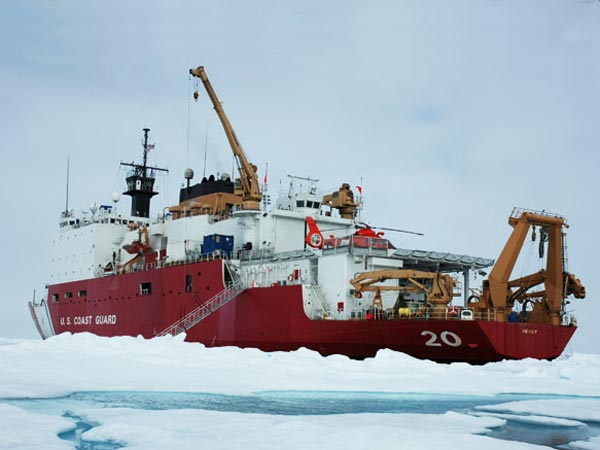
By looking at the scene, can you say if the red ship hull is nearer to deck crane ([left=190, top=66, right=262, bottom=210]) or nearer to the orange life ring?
the orange life ring

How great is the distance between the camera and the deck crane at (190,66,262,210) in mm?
32781

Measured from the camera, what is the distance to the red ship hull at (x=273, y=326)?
22547mm

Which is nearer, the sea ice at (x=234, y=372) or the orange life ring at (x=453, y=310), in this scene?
the sea ice at (x=234, y=372)

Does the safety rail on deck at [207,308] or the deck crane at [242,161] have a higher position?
the deck crane at [242,161]

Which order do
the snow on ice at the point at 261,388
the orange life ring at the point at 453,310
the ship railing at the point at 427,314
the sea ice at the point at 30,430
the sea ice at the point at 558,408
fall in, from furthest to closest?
the orange life ring at the point at 453,310 → the ship railing at the point at 427,314 → the sea ice at the point at 558,408 → the snow on ice at the point at 261,388 → the sea ice at the point at 30,430

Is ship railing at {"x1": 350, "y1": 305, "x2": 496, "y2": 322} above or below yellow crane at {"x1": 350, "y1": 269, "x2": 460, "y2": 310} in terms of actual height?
below

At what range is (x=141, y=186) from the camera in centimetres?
4256

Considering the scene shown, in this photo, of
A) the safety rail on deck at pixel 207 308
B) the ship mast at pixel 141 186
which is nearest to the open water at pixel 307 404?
the safety rail on deck at pixel 207 308

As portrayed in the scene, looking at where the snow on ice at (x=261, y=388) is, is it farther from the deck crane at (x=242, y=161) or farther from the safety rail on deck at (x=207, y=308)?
the deck crane at (x=242, y=161)

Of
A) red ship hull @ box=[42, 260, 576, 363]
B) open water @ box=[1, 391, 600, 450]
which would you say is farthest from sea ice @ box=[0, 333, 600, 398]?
red ship hull @ box=[42, 260, 576, 363]

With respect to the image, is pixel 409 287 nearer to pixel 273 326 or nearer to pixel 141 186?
pixel 273 326

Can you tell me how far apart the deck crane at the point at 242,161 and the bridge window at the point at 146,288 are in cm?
586

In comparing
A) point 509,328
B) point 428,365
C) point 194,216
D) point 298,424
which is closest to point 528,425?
point 298,424

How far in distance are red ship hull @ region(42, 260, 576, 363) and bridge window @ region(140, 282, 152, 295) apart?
0.31 feet
